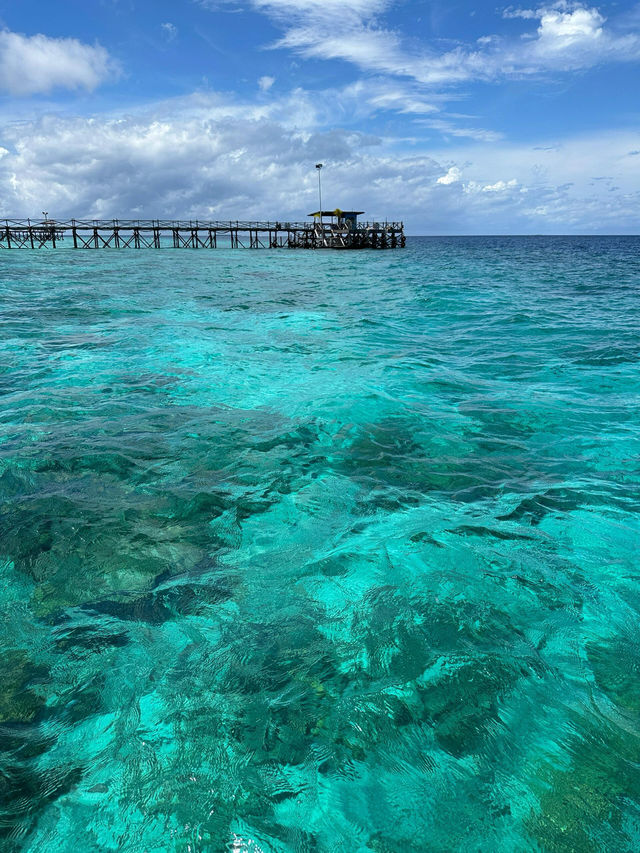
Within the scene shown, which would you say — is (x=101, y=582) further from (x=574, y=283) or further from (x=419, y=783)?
(x=574, y=283)

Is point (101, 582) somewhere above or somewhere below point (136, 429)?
below

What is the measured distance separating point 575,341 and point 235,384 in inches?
362

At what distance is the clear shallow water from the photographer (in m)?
2.37

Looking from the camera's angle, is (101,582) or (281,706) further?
(101,582)

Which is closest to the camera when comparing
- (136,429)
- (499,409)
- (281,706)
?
(281,706)

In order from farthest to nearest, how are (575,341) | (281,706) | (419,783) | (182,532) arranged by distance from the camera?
(575,341), (182,532), (281,706), (419,783)

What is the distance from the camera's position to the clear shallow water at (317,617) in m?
2.37

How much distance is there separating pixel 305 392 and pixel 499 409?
314cm

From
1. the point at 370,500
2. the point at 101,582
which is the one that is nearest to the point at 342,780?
the point at 101,582

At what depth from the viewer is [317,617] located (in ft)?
11.8

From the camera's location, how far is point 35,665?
3.13 m

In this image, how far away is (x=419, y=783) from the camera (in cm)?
247

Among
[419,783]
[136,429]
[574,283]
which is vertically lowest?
[419,783]

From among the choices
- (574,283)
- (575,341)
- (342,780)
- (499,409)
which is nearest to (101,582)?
(342,780)
